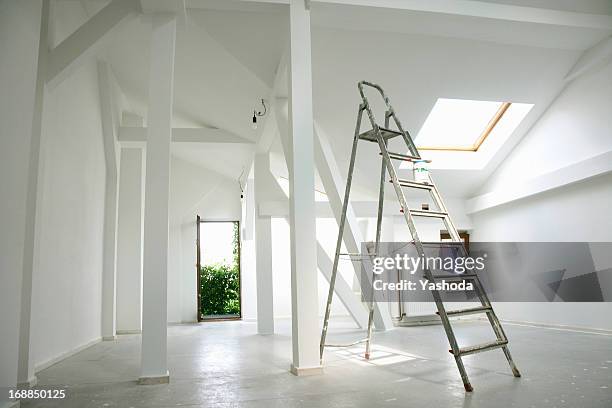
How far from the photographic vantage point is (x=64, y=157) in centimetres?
502

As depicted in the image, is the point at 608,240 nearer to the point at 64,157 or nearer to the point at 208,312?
the point at 64,157

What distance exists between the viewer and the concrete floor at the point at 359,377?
8.96 feet

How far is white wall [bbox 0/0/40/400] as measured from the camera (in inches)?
103

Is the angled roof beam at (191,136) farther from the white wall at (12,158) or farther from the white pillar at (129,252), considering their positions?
the white wall at (12,158)

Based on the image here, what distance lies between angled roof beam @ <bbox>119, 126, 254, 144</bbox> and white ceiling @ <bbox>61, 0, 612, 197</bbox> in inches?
17.2

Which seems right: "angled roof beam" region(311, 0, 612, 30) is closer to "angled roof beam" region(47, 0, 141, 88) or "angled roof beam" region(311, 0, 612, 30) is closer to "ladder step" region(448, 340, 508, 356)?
"angled roof beam" region(47, 0, 141, 88)

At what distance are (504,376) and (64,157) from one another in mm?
4668

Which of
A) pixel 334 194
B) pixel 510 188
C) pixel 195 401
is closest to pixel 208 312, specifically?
pixel 334 194

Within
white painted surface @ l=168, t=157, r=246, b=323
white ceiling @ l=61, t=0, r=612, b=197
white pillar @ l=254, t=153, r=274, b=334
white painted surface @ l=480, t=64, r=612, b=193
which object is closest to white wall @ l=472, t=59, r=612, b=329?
white painted surface @ l=480, t=64, r=612, b=193

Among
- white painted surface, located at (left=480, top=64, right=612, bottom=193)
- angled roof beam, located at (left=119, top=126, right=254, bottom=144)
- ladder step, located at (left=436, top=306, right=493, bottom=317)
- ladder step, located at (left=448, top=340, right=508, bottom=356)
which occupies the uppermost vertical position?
angled roof beam, located at (left=119, top=126, right=254, bottom=144)

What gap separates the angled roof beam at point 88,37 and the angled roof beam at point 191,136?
3349mm

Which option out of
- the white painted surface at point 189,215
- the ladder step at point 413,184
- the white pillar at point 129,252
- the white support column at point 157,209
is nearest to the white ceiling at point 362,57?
the white support column at point 157,209

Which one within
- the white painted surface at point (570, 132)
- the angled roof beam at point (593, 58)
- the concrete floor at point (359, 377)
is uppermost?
the angled roof beam at point (593, 58)

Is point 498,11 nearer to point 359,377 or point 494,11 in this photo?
point 494,11
